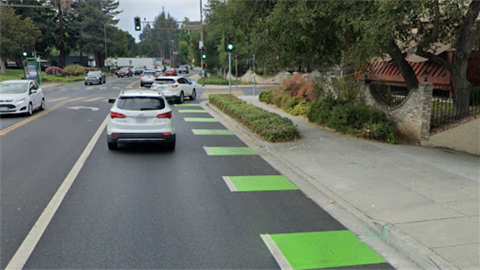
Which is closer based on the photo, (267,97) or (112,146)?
(112,146)

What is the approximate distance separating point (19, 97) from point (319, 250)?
15.8 meters

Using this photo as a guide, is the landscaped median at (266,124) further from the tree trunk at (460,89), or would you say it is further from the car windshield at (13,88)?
Result: the car windshield at (13,88)

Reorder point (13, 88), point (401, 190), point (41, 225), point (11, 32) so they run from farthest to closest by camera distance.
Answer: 1. point (11, 32)
2. point (13, 88)
3. point (401, 190)
4. point (41, 225)

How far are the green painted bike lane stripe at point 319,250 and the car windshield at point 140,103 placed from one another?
579 cm

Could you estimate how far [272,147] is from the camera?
1114cm

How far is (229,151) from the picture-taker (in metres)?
11.0

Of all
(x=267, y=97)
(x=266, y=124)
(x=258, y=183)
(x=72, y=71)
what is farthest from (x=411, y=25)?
(x=72, y=71)

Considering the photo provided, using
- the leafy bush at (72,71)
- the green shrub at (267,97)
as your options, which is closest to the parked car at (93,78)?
the leafy bush at (72,71)

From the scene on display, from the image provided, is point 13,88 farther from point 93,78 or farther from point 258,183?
point 93,78

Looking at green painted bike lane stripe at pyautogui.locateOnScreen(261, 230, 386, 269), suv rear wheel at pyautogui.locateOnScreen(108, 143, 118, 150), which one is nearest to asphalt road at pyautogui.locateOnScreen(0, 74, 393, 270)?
green painted bike lane stripe at pyautogui.locateOnScreen(261, 230, 386, 269)

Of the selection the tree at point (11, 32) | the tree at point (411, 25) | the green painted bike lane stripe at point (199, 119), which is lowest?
the green painted bike lane stripe at point (199, 119)

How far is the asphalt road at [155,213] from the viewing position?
4.73 metres

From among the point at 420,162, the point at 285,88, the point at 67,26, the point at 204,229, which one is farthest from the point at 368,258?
the point at 67,26

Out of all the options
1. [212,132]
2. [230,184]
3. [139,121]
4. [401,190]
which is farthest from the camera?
[212,132]
